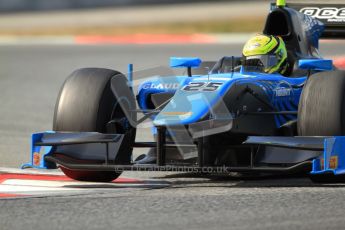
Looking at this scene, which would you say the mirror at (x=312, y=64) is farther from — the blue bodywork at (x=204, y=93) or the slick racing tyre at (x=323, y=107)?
the slick racing tyre at (x=323, y=107)

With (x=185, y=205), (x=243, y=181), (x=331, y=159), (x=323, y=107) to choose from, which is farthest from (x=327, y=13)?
(x=185, y=205)

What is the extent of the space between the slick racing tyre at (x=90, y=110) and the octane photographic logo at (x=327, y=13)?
370 centimetres

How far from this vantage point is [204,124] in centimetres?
804

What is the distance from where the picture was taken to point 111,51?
2569cm

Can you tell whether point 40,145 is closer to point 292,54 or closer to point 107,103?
point 107,103

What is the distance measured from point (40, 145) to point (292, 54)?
117 inches

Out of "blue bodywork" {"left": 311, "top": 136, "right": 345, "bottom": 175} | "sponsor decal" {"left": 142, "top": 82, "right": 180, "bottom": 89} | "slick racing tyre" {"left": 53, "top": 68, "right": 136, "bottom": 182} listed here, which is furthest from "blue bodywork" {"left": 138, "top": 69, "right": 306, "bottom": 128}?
"blue bodywork" {"left": 311, "top": 136, "right": 345, "bottom": 175}

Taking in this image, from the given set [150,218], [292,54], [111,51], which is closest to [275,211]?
[150,218]

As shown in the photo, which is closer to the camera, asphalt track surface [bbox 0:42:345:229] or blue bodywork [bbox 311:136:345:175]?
asphalt track surface [bbox 0:42:345:229]

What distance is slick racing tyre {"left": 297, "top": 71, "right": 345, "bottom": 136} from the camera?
7.95 m

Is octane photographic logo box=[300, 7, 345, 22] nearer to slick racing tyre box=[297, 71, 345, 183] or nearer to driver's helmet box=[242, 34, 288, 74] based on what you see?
driver's helmet box=[242, 34, 288, 74]

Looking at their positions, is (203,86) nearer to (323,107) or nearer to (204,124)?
(204,124)

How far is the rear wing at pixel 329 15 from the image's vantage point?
1149 centimetres

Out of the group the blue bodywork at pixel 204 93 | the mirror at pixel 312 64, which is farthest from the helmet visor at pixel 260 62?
the mirror at pixel 312 64
